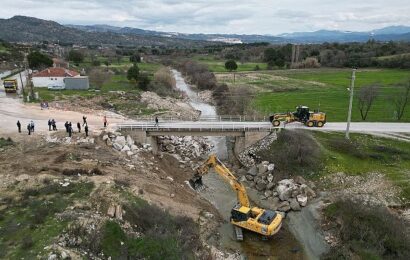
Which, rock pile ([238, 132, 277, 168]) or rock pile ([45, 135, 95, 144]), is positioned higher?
rock pile ([45, 135, 95, 144])

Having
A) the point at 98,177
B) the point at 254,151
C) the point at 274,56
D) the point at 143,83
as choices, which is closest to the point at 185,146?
the point at 254,151

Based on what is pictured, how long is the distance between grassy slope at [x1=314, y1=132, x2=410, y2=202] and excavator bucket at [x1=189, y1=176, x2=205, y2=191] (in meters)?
10.8

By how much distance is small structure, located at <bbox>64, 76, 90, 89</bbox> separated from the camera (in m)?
62.2

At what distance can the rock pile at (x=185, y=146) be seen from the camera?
142 feet

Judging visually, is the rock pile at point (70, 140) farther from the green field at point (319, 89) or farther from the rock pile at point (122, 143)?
the green field at point (319, 89)

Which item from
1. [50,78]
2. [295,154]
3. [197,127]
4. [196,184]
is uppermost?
[50,78]

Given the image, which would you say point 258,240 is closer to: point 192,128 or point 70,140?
point 192,128

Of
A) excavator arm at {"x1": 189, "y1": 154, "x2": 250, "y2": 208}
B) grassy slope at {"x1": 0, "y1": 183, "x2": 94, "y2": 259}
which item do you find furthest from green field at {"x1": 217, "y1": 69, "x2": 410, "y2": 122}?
grassy slope at {"x1": 0, "y1": 183, "x2": 94, "y2": 259}

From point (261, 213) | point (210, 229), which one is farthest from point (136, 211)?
point (261, 213)

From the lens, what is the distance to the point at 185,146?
45.2 meters

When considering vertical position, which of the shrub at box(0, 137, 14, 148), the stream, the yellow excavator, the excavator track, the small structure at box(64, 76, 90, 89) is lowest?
the stream

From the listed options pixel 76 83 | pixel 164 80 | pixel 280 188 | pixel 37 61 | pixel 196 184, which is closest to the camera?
pixel 280 188

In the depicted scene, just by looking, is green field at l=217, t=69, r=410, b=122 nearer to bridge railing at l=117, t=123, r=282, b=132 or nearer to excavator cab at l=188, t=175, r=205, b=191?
bridge railing at l=117, t=123, r=282, b=132

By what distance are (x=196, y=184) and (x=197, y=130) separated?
7490mm
